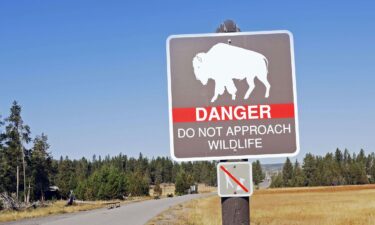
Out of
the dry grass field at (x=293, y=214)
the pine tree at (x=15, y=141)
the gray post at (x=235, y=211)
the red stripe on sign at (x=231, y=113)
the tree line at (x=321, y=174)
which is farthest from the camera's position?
the tree line at (x=321, y=174)

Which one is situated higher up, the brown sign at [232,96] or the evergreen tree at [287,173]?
the brown sign at [232,96]

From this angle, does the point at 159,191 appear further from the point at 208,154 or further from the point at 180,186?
the point at 208,154

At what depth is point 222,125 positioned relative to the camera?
12.2 feet

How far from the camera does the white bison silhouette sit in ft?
12.4

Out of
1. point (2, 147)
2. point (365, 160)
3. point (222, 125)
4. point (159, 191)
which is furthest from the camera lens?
point (365, 160)

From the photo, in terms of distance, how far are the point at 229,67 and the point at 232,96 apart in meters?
0.24

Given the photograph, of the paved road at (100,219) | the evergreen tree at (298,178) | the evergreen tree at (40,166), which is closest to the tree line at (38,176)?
the evergreen tree at (40,166)

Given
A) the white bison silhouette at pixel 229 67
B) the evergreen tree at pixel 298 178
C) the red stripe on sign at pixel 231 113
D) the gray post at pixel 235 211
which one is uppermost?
the white bison silhouette at pixel 229 67

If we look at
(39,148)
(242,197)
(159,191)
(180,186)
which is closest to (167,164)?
(180,186)

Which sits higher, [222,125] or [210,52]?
[210,52]

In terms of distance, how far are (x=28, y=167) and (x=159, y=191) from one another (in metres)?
34.0

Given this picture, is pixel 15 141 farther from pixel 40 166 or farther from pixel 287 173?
pixel 287 173

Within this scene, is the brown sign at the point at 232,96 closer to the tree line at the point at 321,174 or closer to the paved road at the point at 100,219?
the paved road at the point at 100,219

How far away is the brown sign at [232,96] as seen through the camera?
12.3 ft
